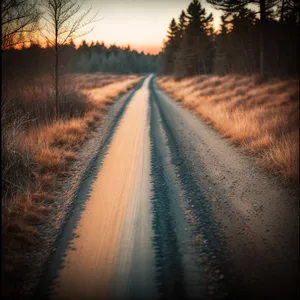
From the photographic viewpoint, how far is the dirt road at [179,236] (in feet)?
7.63

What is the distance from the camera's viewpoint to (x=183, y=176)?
4.98 meters

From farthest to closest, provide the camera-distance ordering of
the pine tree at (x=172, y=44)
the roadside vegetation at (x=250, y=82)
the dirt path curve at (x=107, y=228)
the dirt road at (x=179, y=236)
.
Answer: the pine tree at (x=172, y=44), the roadside vegetation at (x=250, y=82), the dirt path curve at (x=107, y=228), the dirt road at (x=179, y=236)

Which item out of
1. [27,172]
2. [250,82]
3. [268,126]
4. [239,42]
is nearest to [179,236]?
[27,172]

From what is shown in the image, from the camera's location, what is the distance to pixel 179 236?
308 cm

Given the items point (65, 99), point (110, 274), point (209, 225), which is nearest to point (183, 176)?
point (209, 225)

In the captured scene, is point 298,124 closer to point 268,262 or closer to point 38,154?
point 268,262

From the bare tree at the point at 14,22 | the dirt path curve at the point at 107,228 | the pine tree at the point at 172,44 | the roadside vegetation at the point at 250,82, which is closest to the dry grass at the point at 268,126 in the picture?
the roadside vegetation at the point at 250,82

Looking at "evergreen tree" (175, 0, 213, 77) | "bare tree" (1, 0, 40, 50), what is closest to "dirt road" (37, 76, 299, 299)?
"bare tree" (1, 0, 40, 50)

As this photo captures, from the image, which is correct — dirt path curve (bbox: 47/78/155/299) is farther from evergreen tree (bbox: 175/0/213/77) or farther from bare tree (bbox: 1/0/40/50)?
evergreen tree (bbox: 175/0/213/77)

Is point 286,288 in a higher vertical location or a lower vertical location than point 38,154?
lower

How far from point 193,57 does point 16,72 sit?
27947 mm

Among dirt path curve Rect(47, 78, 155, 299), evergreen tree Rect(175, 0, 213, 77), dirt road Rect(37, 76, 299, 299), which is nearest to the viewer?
dirt road Rect(37, 76, 299, 299)

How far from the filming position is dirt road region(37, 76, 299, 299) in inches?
91.6

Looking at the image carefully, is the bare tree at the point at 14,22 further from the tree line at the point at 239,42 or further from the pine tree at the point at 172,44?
the pine tree at the point at 172,44
